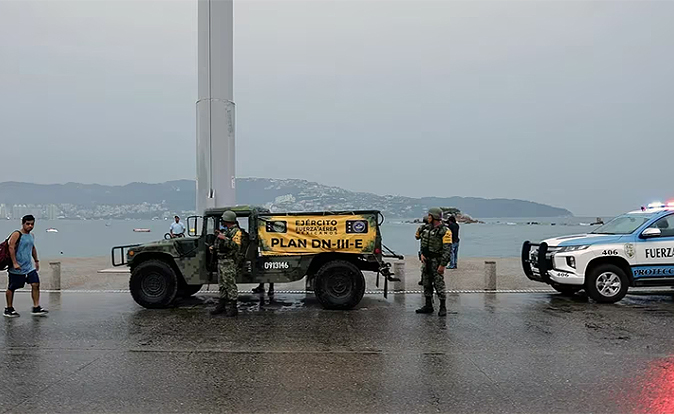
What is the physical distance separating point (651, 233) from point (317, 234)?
259 inches

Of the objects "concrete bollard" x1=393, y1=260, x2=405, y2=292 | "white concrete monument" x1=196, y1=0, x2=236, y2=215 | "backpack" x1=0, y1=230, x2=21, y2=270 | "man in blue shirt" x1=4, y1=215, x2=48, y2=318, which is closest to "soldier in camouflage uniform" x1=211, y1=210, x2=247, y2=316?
"man in blue shirt" x1=4, y1=215, x2=48, y2=318

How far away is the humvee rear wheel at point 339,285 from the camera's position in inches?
350

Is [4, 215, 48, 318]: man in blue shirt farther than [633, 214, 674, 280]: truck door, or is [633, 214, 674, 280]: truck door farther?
[633, 214, 674, 280]: truck door

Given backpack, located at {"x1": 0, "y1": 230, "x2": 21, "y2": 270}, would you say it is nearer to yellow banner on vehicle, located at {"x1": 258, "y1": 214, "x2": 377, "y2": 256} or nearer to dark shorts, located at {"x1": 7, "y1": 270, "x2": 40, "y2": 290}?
dark shorts, located at {"x1": 7, "y1": 270, "x2": 40, "y2": 290}

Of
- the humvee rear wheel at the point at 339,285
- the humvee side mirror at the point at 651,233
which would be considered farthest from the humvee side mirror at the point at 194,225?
the humvee side mirror at the point at 651,233

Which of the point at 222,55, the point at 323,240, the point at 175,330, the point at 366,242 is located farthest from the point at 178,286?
the point at 222,55

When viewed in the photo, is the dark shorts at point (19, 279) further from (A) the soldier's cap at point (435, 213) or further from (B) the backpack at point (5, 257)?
(A) the soldier's cap at point (435, 213)

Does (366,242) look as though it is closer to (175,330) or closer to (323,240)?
(323,240)

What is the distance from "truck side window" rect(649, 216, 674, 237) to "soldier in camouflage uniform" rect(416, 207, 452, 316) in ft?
15.1

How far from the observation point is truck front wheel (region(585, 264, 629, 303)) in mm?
9438

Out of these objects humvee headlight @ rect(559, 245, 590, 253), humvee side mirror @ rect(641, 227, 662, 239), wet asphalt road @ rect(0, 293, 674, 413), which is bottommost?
wet asphalt road @ rect(0, 293, 674, 413)

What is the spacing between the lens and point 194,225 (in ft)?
30.8

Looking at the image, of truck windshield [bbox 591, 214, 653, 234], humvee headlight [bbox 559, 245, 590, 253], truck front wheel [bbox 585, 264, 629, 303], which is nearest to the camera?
truck front wheel [bbox 585, 264, 629, 303]

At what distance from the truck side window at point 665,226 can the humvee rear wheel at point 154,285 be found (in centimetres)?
950
